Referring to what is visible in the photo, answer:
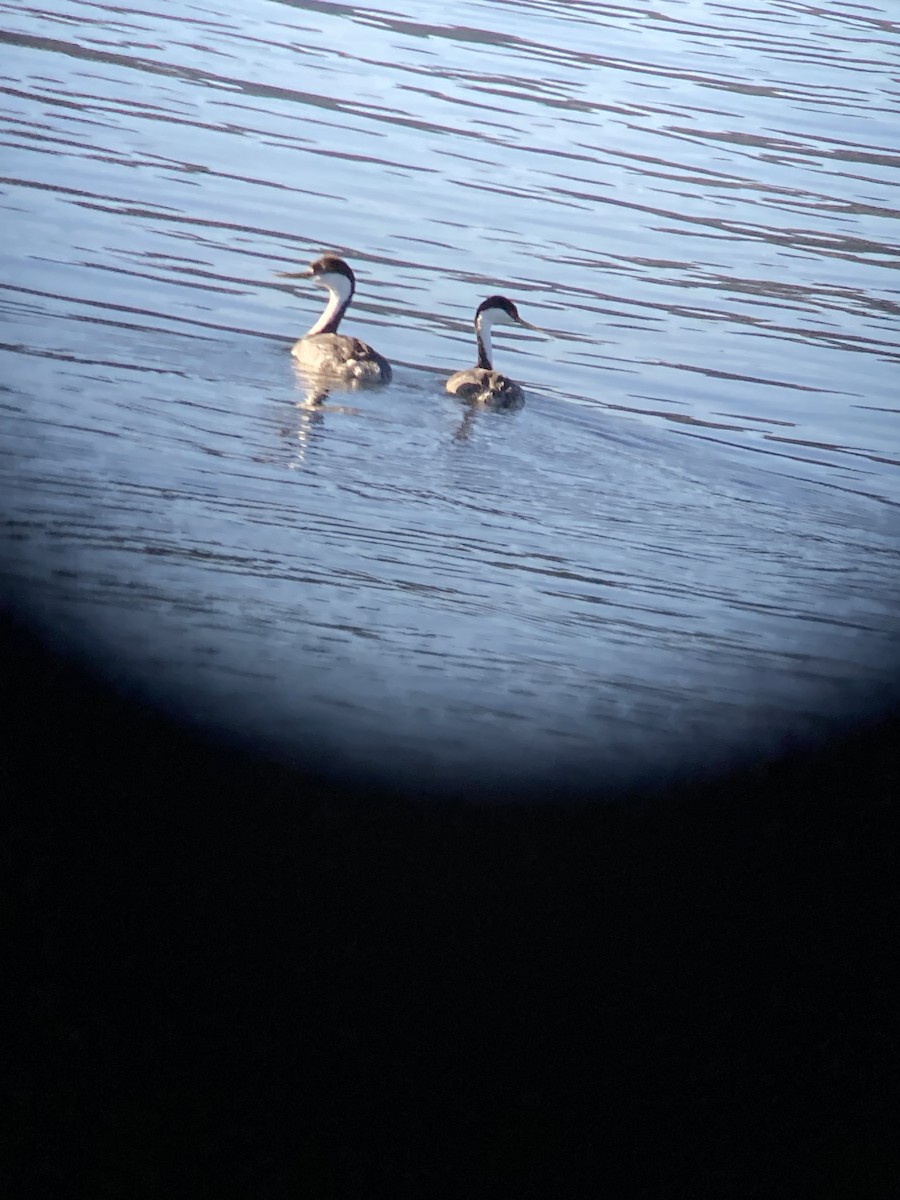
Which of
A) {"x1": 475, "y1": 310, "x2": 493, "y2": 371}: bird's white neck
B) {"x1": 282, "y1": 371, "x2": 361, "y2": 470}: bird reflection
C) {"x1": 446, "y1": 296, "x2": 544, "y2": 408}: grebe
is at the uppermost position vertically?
{"x1": 475, "y1": 310, "x2": 493, "y2": 371}: bird's white neck

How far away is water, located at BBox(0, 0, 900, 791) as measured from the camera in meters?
5.09

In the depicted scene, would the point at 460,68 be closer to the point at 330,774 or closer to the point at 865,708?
the point at 865,708

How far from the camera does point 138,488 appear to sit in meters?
6.71

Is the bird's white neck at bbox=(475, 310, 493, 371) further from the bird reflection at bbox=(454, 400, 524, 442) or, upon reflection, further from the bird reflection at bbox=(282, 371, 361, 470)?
the bird reflection at bbox=(282, 371, 361, 470)

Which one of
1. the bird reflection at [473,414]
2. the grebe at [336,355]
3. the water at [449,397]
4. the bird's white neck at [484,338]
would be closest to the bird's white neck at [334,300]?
the grebe at [336,355]

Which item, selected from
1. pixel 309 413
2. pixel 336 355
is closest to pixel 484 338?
pixel 336 355

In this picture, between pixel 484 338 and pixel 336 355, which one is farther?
pixel 484 338

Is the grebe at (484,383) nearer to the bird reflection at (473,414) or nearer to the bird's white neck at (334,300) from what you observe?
the bird reflection at (473,414)

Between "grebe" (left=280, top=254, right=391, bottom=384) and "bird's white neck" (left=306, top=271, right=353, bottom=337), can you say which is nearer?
"grebe" (left=280, top=254, right=391, bottom=384)

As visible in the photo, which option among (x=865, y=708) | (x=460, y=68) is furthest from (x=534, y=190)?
(x=865, y=708)

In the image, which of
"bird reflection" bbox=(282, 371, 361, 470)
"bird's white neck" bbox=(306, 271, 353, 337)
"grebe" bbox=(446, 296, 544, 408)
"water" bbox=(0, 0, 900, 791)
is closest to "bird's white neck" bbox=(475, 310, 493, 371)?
"grebe" bbox=(446, 296, 544, 408)

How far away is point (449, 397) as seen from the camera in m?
9.20

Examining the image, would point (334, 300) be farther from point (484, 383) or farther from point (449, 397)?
point (484, 383)

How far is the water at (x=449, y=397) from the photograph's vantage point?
5090 millimetres
